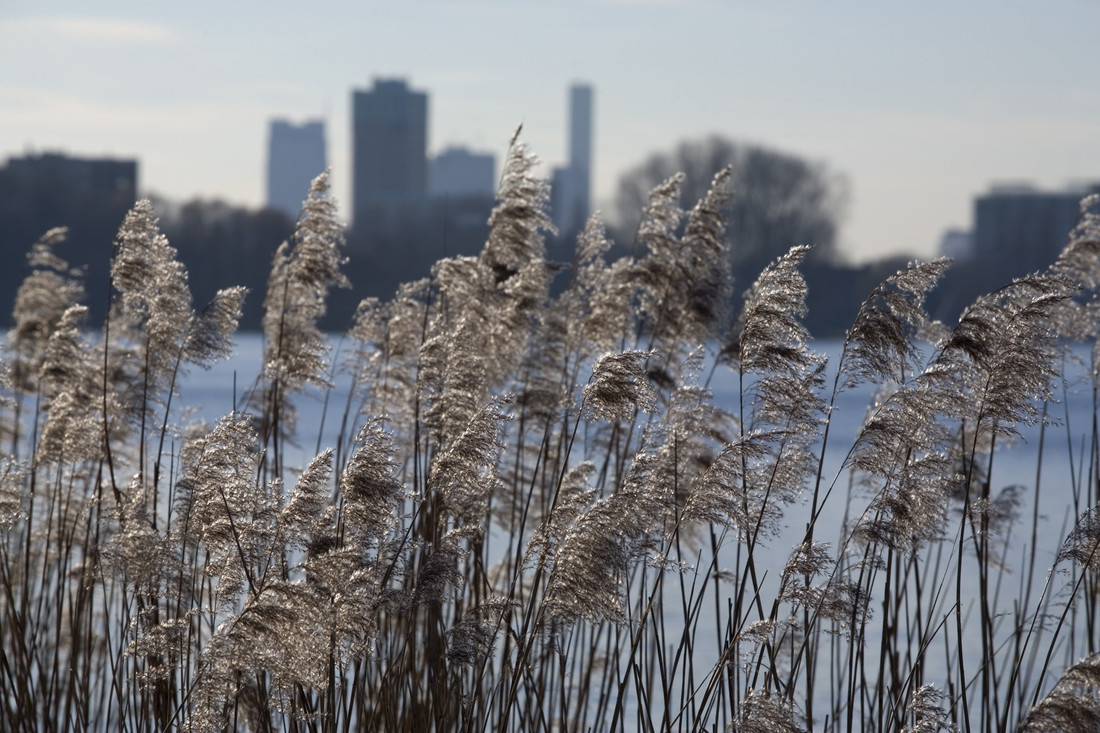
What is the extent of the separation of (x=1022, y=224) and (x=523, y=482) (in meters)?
43.2

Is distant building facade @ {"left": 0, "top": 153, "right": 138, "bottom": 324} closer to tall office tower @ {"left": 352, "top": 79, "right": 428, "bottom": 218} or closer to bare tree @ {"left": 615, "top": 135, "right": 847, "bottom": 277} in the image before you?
bare tree @ {"left": 615, "top": 135, "right": 847, "bottom": 277}

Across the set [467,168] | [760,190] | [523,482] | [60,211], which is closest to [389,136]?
[467,168]

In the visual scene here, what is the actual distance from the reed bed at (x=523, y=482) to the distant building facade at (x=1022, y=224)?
34.3 metres

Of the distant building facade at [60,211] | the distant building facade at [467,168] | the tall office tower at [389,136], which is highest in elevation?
the distant building facade at [467,168]

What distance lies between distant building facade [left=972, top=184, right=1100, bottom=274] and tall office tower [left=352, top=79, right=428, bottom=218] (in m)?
69.5

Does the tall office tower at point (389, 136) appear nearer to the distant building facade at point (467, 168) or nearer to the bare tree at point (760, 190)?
the distant building facade at point (467, 168)

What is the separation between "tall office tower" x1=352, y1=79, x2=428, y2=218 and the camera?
114375mm

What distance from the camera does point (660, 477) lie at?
357 centimetres

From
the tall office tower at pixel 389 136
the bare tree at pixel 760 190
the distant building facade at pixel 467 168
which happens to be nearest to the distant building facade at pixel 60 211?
the bare tree at pixel 760 190

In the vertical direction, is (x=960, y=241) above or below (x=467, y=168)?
below

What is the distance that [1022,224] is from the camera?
143ft

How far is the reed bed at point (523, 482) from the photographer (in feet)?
9.66

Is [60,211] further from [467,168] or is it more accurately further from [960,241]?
[467,168]

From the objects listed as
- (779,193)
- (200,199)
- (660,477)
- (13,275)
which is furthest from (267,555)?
(779,193)
